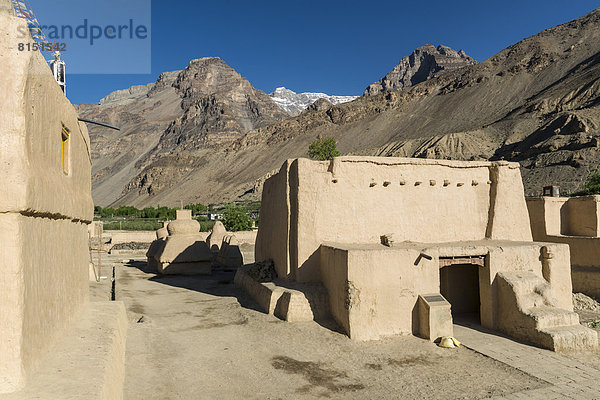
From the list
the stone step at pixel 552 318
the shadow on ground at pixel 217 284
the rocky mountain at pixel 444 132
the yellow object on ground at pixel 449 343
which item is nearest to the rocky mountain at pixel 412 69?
the rocky mountain at pixel 444 132

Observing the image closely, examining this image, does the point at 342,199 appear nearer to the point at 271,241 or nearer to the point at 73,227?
the point at 271,241

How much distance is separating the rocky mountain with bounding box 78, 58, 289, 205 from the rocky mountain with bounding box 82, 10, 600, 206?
0.52 meters

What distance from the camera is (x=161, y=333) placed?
27.5 ft

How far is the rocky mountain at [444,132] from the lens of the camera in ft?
138

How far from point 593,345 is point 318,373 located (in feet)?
16.5

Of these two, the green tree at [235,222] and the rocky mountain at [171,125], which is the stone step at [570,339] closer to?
the green tree at [235,222]

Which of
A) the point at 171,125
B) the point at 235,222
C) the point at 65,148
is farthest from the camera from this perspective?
the point at 171,125

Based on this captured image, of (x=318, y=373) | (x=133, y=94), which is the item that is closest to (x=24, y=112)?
(x=318, y=373)

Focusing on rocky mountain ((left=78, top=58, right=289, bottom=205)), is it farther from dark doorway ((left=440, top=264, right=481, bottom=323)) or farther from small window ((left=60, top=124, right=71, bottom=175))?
small window ((left=60, top=124, right=71, bottom=175))

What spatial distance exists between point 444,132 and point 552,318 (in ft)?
196

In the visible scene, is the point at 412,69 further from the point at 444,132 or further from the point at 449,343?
the point at 449,343

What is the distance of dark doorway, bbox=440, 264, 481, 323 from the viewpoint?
409 inches

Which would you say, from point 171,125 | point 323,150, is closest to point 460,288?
point 323,150

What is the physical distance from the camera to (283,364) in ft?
22.3
